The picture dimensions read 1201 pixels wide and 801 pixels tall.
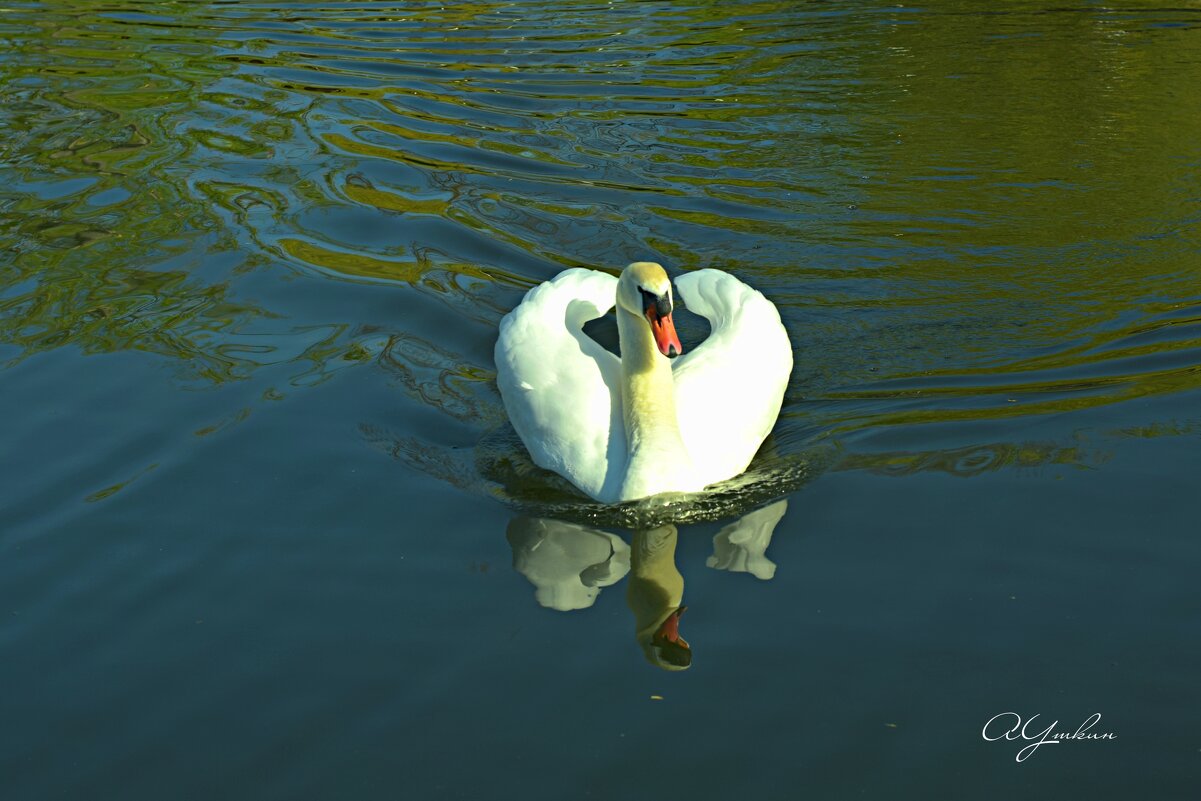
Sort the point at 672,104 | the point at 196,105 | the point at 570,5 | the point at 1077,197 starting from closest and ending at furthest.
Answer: the point at 1077,197 → the point at 672,104 → the point at 196,105 → the point at 570,5

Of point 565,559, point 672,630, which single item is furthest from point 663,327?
point 672,630

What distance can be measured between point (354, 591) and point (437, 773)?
53.6 inches

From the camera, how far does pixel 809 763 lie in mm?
5125

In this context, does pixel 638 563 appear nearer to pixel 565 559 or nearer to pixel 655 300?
pixel 565 559

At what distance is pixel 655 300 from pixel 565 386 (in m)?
0.88

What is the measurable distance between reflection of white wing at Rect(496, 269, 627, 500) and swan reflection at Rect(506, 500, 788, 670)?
1.10 feet

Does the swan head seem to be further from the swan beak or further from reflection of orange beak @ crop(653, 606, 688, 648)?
reflection of orange beak @ crop(653, 606, 688, 648)

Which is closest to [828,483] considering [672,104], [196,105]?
[672,104]

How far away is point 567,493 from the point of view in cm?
716

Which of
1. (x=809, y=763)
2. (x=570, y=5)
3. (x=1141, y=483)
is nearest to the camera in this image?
(x=809, y=763)

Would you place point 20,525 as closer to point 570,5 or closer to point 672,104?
point 672,104

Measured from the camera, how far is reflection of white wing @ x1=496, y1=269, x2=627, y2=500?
7.14m
